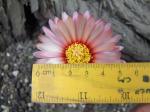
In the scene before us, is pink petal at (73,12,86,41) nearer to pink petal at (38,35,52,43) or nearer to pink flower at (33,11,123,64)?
pink flower at (33,11,123,64)

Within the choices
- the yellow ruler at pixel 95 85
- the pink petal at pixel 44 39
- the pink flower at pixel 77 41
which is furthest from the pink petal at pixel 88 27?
the yellow ruler at pixel 95 85

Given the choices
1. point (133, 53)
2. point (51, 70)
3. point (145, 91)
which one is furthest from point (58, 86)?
point (133, 53)

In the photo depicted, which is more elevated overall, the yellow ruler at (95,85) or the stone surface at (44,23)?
the stone surface at (44,23)

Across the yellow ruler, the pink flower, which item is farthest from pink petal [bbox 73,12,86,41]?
the yellow ruler

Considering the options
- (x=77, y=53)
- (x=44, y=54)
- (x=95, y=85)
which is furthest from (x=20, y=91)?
(x=95, y=85)

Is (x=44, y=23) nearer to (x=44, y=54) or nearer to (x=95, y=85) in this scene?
(x=44, y=54)

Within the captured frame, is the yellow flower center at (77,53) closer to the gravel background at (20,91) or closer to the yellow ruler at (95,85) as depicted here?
the gravel background at (20,91)
